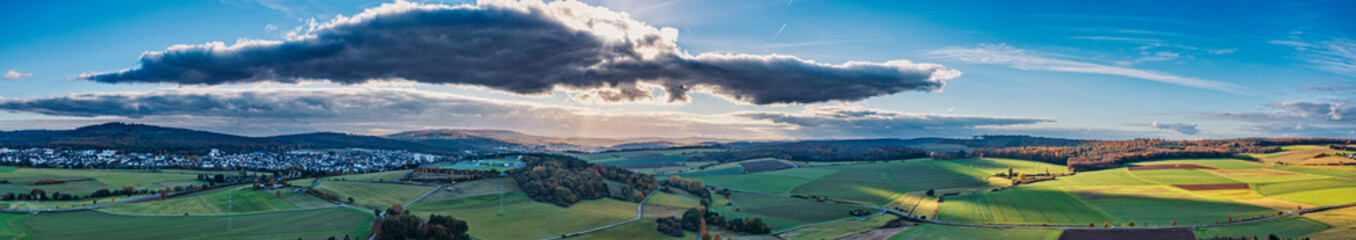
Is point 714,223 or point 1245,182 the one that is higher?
point 1245,182

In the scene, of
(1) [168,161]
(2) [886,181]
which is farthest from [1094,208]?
(1) [168,161]

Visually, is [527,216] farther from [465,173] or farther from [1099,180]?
[1099,180]

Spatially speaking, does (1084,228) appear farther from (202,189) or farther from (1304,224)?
(202,189)

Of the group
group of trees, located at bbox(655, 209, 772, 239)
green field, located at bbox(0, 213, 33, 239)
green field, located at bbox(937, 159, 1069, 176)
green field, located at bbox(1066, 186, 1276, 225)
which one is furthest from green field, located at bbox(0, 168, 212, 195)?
green field, located at bbox(937, 159, 1069, 176)

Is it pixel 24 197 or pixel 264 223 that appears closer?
pixel 264 223

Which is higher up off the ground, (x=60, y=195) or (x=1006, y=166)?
(x=1006, y=166)

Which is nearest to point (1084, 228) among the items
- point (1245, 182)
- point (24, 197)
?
point (1245, 182)
